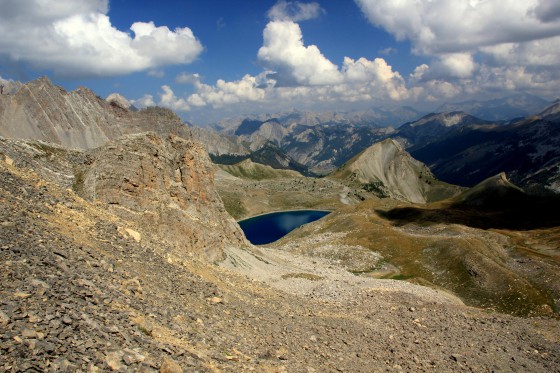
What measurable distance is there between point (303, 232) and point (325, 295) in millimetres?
101104

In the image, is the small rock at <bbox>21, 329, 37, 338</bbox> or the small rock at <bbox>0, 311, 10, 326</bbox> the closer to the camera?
the small rock at <bbox>21, 329, 37, 338</bbox>

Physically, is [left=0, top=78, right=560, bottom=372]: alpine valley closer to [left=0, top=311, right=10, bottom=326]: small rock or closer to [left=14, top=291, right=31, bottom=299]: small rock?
[left=14, top=291, right=31, bottom=299]: small rock

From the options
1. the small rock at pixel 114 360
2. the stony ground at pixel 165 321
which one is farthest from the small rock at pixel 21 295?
the small rock at pixel 114 360

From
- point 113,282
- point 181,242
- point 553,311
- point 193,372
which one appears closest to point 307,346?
point 193,372

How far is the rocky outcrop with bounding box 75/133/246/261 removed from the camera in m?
43.7

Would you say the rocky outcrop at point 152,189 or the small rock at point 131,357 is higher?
the rocky outcrop at point 152,189

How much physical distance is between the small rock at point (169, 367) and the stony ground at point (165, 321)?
51 millimetres

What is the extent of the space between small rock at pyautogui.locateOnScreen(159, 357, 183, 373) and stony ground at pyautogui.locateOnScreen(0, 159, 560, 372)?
0.05 meters

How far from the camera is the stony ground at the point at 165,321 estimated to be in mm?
13883

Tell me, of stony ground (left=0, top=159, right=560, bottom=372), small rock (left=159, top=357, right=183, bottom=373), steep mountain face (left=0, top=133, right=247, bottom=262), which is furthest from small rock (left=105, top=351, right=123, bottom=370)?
steep mountain face (left=0, top=133, right=247, bottom=262)

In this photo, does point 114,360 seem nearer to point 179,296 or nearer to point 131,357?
point 131,357

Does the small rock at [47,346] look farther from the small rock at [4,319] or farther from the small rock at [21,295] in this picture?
the small rock at [21,295]

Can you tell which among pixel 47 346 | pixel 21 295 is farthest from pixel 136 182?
pixel 47 346

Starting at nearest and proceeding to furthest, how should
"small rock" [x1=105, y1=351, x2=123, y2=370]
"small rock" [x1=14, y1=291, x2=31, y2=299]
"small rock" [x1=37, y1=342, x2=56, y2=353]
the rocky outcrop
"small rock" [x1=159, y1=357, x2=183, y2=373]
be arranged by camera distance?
"small rock" [x1=37, y1=342, x2=56, y2=353], "small rock" [x1=105, y1=351, x2=123, y2=370], "small rock" [x1=159, y1=357, x2=183, y2=373], "small rock" [x1=14, y1=291, x2=31, y2=299], the rocky outcrop
